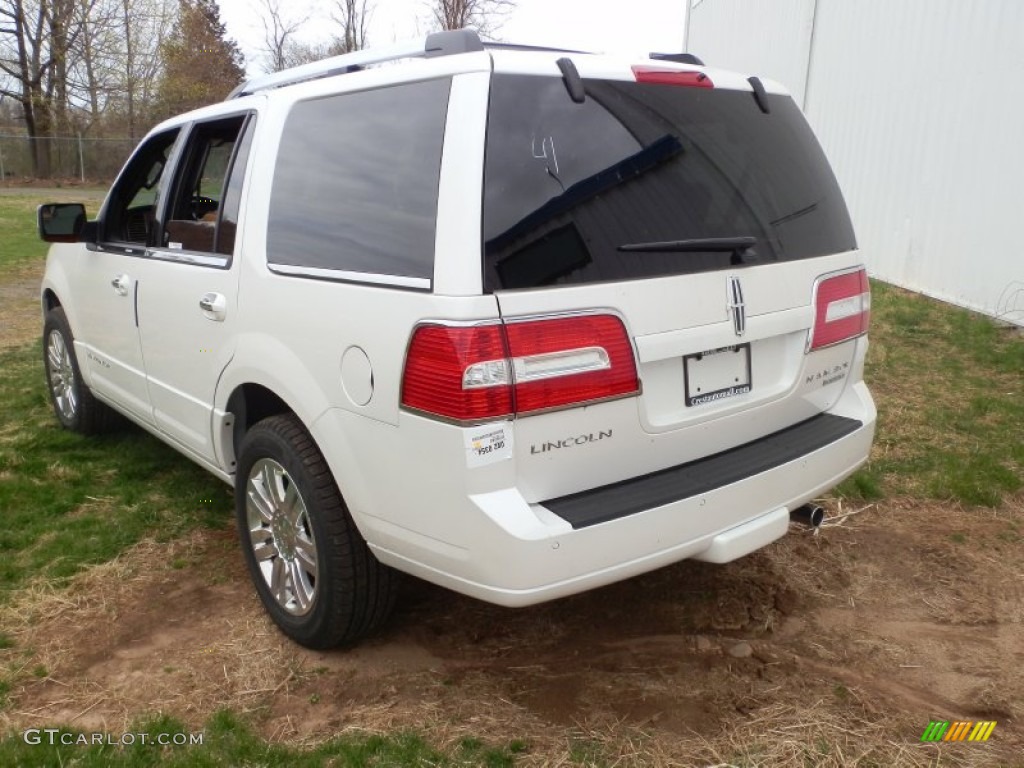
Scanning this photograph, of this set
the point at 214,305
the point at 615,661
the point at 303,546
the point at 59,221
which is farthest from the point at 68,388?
the point at 615,661

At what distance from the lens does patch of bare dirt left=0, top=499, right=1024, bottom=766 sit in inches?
105

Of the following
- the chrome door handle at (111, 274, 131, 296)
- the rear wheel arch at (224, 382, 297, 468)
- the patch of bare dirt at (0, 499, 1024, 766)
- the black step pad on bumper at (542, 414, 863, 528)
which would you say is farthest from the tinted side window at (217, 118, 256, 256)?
the black step pad on bumper at (542, 414, 863, 528)

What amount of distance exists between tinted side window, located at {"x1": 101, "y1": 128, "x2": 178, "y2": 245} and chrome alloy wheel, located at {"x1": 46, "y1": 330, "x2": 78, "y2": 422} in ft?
2.88

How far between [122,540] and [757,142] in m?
3.25

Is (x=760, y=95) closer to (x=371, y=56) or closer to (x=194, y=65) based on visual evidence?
(x=371, y=56)

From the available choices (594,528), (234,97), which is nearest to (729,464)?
(594,528)

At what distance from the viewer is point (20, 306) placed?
399 inches

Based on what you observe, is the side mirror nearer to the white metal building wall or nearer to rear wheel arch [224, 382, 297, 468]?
rear wheel arch [224, 382, 297, 468]

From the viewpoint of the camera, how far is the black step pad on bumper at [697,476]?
2.42 metres

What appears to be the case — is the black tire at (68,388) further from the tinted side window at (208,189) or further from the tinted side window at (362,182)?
the tinted side window at (362,182)

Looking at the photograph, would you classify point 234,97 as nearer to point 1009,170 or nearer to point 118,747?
point 118,747

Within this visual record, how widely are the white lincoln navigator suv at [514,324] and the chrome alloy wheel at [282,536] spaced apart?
12 millimetres

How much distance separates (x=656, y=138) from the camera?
264cm

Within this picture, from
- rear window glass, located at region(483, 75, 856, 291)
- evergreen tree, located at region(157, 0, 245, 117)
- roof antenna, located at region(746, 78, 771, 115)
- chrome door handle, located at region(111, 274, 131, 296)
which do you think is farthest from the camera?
evergreen tree, located at region(157, 0, 245, 117)
